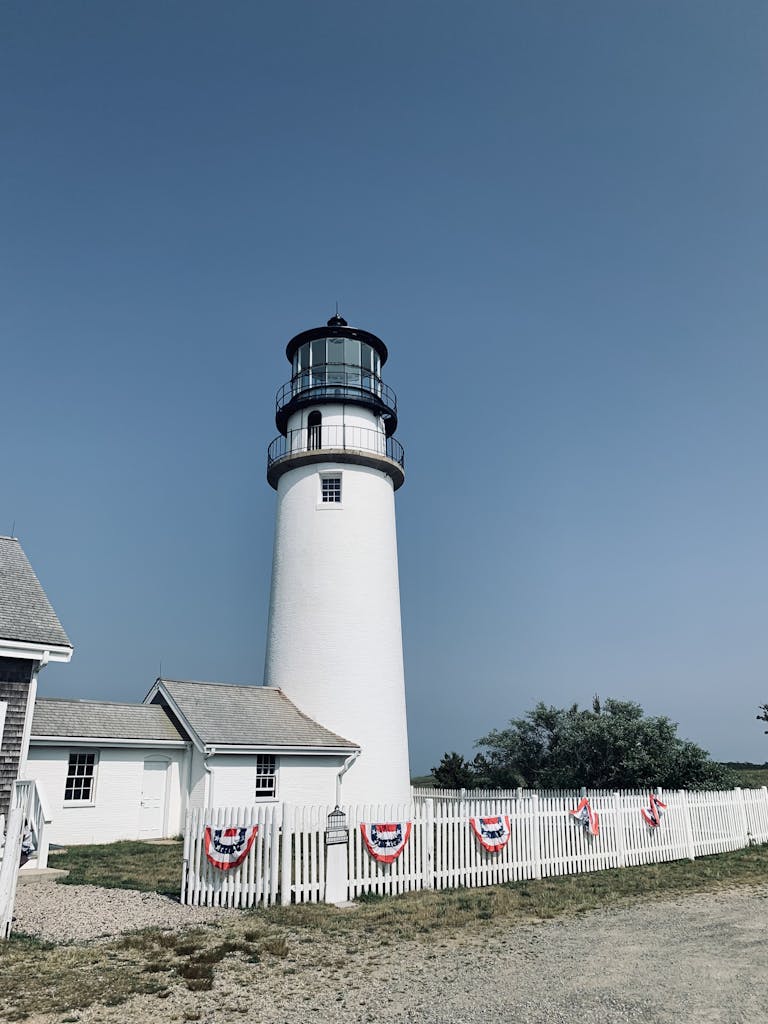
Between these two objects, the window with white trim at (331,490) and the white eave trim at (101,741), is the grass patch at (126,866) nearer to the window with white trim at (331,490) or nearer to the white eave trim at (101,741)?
the white eave trim at (101,741)

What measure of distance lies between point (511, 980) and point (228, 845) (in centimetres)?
570

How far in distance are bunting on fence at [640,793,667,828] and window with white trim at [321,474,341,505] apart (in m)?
13.0

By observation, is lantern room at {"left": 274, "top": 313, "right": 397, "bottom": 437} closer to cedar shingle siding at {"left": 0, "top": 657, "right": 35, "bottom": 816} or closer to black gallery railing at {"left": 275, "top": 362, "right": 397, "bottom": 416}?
black gallery railing at {"left": 275, "top": 362, "right": 397, "bottom": 416}

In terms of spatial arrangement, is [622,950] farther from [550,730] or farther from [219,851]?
[550,730]

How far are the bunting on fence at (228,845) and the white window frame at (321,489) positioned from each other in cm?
1385

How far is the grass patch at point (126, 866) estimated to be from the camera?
1310 cm

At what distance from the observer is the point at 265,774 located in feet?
70.9

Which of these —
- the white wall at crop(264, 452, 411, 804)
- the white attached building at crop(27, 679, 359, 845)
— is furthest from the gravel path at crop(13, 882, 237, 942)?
the white wall at crop(264, 452, 411, 804)

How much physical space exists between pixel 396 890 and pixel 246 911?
2739 millimetres

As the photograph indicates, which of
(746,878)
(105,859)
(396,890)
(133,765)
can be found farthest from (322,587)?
(746,878)

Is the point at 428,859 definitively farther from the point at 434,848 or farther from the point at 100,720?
the point at 100,720

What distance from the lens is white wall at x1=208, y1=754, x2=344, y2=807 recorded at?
68.3 feet

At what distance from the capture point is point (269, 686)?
24.2m

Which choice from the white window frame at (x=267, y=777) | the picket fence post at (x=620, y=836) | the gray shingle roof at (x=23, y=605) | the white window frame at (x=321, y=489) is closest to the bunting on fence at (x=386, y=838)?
the picket fence post at (x=620, y=836)
